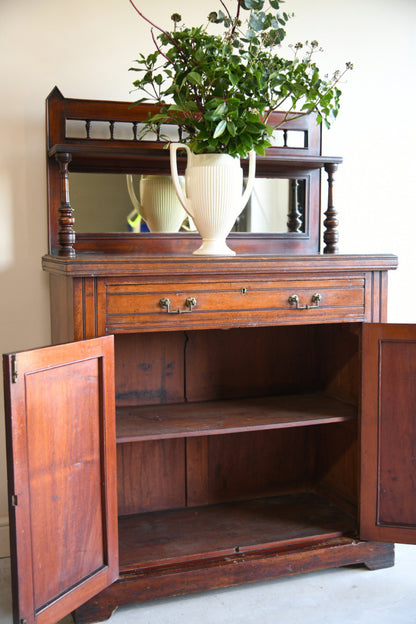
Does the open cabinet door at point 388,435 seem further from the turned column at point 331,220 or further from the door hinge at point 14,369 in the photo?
the door hinge at point 14,369

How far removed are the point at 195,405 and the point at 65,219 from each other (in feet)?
3.16

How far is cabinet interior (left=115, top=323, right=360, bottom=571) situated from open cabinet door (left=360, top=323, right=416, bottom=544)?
0.37 ft

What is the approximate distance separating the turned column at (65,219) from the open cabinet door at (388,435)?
3.83 ft

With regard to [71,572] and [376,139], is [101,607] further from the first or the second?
[376,139]

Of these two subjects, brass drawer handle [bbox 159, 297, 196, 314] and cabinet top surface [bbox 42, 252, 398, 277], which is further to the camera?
brass drawer handle [bbox 159, 297, 196, 314]

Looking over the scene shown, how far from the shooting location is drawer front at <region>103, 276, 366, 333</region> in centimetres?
218

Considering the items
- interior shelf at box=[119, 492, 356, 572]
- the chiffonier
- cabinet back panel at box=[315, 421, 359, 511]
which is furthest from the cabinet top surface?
interior shelf at box=[119, 492, 356, 572]

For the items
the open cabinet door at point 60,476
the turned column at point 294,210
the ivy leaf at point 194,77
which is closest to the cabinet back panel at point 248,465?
the open cabinet door at point 60,476

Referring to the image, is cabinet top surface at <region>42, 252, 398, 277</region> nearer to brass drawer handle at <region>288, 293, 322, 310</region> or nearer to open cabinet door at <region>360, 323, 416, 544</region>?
brass drawer handle at <region>288, 293, 322, 310</region>

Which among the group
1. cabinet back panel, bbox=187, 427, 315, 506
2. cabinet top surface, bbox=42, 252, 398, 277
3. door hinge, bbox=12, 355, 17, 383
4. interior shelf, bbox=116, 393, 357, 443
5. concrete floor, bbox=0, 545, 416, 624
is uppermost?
cabinet top surface, bbox=42, 252, 398, 277

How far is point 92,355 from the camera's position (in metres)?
2.03

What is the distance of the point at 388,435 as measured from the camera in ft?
8.03

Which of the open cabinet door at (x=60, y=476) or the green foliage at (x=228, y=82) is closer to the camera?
the open cabinet door at (x=60, y=476)

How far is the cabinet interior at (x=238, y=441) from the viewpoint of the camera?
2521 millimetres
